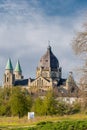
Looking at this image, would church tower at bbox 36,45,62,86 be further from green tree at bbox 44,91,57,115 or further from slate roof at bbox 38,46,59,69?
green tree at bbox 44,91,57,115

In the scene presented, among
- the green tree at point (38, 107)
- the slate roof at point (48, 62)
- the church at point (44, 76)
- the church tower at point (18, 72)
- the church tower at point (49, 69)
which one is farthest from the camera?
the church tower at point (18, 72)

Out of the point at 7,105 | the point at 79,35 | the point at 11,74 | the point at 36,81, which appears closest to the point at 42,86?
the point at 36,81

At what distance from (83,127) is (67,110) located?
49.7m

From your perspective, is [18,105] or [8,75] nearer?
[18,105]

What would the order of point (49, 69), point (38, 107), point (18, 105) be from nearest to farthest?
1. point (18, 105)
2. point (38, 107)
3. point (49, 69)

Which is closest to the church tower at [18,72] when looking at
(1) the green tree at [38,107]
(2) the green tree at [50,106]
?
(1) the green tree at [38,107]

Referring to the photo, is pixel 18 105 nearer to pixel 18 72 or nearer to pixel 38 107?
pixel 38 107

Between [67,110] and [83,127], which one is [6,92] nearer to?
[67,110]

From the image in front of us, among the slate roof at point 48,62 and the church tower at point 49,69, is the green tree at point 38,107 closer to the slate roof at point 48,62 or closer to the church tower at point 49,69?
the church tower at point 49,69

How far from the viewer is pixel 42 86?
474 ft

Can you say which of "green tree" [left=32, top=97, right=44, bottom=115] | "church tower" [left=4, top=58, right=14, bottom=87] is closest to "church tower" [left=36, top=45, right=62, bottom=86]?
"church tower" [left=4, top=58, right=14, bottom=87]

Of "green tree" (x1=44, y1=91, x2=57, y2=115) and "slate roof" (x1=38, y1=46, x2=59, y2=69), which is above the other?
"slate roof" (x1=38, y1=46, x2=59, y2=69)

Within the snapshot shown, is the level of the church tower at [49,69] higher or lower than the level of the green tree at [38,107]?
higher

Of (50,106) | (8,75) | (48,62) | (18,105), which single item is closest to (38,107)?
(50,106)
